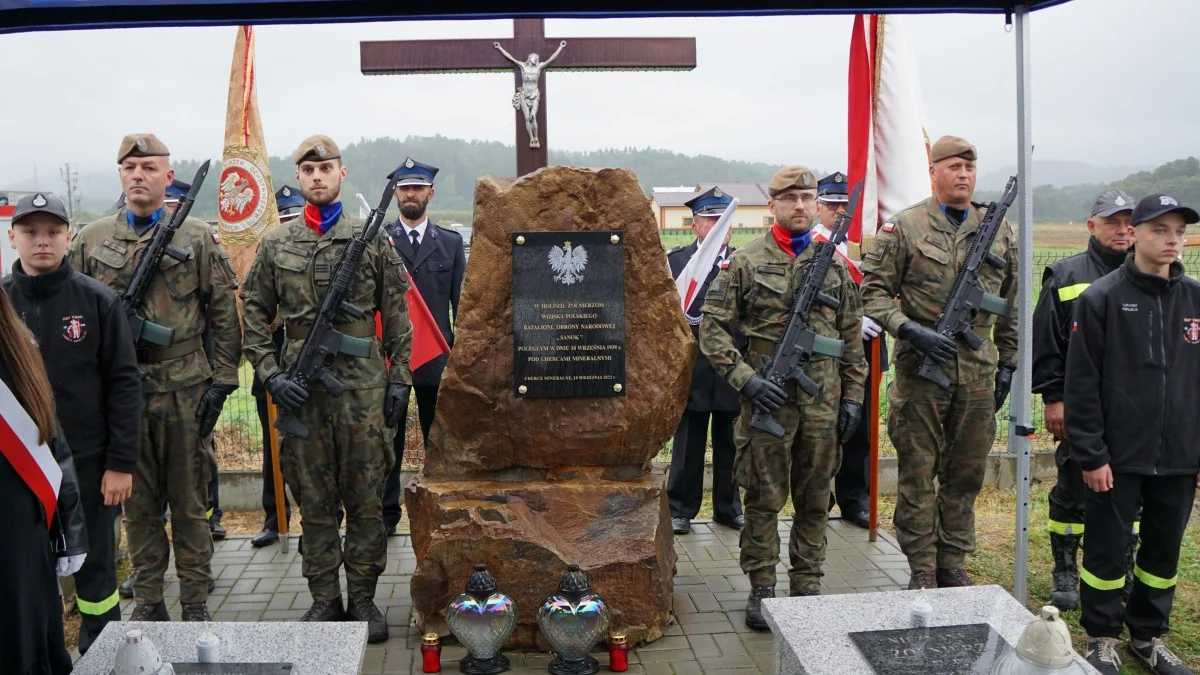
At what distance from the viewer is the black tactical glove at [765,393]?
14.7 ft

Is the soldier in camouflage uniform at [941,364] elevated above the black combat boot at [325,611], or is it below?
above

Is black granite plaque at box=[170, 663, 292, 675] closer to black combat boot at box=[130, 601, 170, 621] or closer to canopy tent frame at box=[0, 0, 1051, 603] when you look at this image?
black combat boot at box=[130, 601, 170, 621]

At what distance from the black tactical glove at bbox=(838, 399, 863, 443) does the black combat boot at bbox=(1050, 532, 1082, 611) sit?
138cm

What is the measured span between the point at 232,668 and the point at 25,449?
0.88 meters

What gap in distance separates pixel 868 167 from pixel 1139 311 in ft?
7.11

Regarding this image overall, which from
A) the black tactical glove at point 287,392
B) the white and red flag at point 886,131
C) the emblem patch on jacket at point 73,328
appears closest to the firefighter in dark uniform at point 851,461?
the white and red flag at point 886,131

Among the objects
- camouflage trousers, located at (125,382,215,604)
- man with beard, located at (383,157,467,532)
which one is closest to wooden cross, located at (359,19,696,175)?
man with beard, located at (383,157,467,532)

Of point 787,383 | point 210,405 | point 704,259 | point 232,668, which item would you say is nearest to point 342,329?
point 210,405

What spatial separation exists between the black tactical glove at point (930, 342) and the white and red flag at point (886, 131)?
142cm

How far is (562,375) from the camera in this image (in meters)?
4.61

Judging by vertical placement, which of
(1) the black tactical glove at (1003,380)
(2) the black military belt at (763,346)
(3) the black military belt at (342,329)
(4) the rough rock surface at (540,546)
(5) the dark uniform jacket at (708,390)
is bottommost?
(4) the rough rock surface at (540,546)

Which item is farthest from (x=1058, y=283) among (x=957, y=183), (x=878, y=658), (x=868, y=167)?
(x=878, y=658)

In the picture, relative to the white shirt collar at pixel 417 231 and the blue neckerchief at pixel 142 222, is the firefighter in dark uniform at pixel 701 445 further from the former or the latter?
the blue neckerchief at pixel 142 222

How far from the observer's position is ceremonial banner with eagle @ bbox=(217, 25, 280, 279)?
6082 mm
